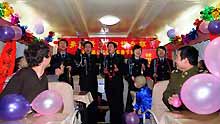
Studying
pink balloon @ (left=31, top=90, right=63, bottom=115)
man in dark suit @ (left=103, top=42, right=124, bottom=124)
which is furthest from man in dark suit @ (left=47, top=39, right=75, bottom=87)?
pink balloon @ (left=31, top=90, right=63, bottom=115)

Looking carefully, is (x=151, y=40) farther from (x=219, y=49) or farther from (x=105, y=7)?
(x=219, y=49)

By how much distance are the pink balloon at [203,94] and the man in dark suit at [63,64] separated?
3.36 meters

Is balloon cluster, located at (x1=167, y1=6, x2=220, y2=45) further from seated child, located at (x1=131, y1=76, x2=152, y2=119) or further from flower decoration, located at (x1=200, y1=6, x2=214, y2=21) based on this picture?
seated child, located at (x1=131, y1=76, x2=152, y2=119)

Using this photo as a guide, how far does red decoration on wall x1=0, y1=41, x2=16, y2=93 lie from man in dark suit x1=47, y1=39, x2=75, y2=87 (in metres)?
0.85

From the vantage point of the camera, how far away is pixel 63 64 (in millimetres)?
5445

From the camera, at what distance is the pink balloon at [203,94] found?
6.61ft

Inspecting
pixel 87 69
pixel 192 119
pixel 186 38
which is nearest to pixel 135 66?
pixel 87 69

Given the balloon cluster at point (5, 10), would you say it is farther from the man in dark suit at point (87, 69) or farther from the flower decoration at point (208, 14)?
the flower decoration at point (208, 14)

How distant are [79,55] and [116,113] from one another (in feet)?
3.80

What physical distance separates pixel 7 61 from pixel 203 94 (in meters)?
4.49

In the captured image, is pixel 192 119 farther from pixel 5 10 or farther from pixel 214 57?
pixel 5 10

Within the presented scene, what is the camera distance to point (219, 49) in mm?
2207

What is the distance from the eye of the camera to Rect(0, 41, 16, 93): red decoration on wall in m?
5.62

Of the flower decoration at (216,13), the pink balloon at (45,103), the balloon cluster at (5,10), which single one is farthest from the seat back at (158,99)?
the balloon cluster at (5,10)
